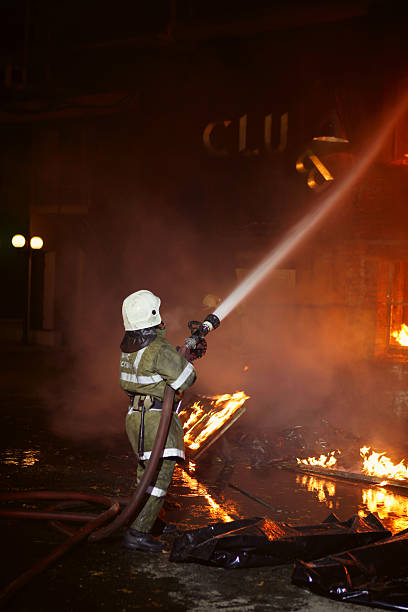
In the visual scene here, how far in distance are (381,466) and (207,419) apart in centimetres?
213

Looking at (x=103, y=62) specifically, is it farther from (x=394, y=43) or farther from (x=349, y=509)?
(x=349, y=509)

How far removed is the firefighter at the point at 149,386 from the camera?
15.7 feet

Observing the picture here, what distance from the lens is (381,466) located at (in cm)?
738

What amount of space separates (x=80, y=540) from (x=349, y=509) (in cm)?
263

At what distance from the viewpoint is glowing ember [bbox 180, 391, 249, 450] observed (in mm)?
7639

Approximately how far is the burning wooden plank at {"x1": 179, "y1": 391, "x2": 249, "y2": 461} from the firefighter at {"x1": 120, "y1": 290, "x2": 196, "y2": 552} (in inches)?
99.4

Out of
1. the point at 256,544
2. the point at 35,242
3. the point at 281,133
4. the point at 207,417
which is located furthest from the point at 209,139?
the point at 35,242

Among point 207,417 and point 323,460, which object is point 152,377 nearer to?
point 207,417

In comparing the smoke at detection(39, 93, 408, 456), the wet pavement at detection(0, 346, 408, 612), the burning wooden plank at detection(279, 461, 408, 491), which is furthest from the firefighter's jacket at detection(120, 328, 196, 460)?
the smoke at detection(39, 93, 408, 456)

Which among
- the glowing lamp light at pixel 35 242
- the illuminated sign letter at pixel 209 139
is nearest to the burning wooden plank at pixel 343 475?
the illuminated sign letter at pixel 209 139

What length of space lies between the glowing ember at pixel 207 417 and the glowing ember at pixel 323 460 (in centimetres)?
100

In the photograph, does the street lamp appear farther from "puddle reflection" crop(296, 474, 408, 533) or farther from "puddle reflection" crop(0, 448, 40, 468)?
"puddle reflection" crop(296, 474, 408, 533)

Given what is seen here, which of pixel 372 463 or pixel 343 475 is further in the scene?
pixel 372 463

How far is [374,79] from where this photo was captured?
1032 centimetres
